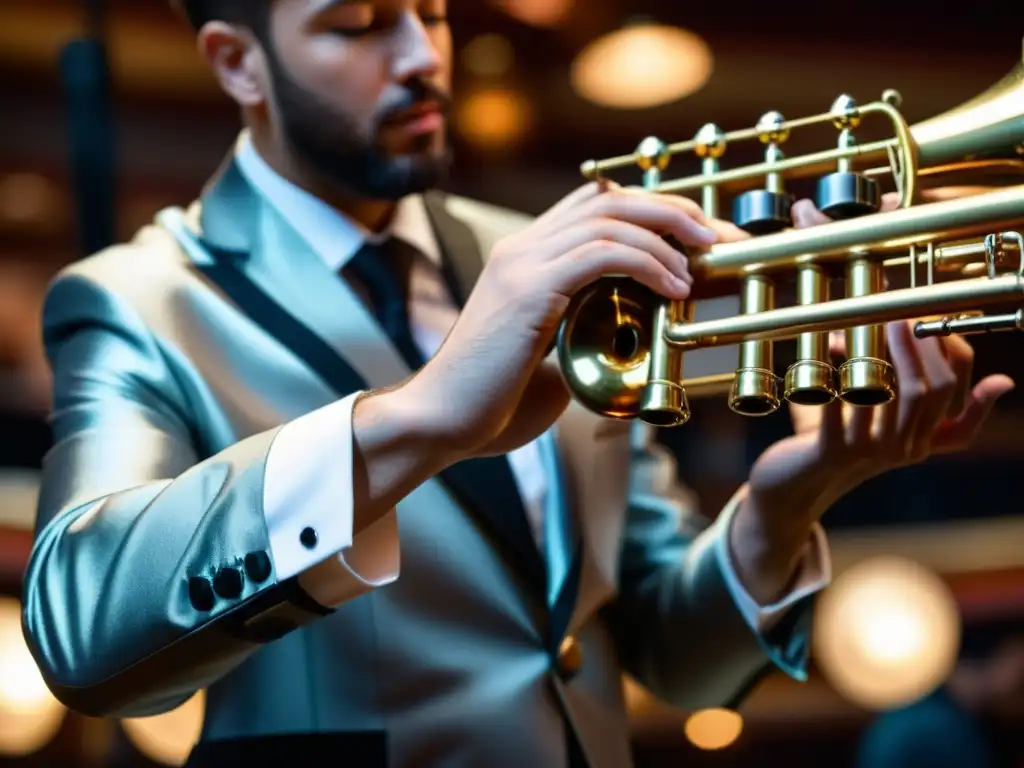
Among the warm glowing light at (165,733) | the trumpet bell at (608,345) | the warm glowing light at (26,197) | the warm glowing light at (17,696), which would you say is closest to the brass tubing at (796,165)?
the trumpet bell at (608,345)

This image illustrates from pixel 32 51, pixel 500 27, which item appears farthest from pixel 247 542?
pixel 32 51

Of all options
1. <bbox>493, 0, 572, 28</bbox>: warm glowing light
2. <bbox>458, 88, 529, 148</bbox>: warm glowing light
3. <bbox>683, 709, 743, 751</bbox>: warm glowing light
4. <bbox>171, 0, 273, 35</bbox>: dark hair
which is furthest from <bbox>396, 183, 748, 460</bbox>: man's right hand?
<bbox>683, 709, 743, 751</bbox>: warm glowing light

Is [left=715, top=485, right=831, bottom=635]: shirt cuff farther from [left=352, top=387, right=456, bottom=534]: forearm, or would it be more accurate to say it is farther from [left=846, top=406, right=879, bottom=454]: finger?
[left=352, top=387, right=456, bottom=534]: forearm

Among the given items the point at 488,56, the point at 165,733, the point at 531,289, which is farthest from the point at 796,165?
the point at 165,733

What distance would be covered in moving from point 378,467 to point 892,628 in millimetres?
3348

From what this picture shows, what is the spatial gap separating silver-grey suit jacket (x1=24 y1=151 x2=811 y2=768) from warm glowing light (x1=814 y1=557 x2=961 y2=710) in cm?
Answer: 287

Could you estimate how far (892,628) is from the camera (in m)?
3.93

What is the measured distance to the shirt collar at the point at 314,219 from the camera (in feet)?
3.92

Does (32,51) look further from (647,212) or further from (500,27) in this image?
(647,212)

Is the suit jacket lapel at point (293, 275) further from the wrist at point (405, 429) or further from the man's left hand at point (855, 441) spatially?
the man's left hand at point (855, 441)

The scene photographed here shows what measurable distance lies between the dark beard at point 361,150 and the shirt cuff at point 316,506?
32 cm

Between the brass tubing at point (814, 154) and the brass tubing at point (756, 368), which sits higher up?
the brass tubing at point (814, 154)

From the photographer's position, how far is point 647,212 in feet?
2.90

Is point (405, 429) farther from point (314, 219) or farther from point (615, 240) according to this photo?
point (314, 219)
